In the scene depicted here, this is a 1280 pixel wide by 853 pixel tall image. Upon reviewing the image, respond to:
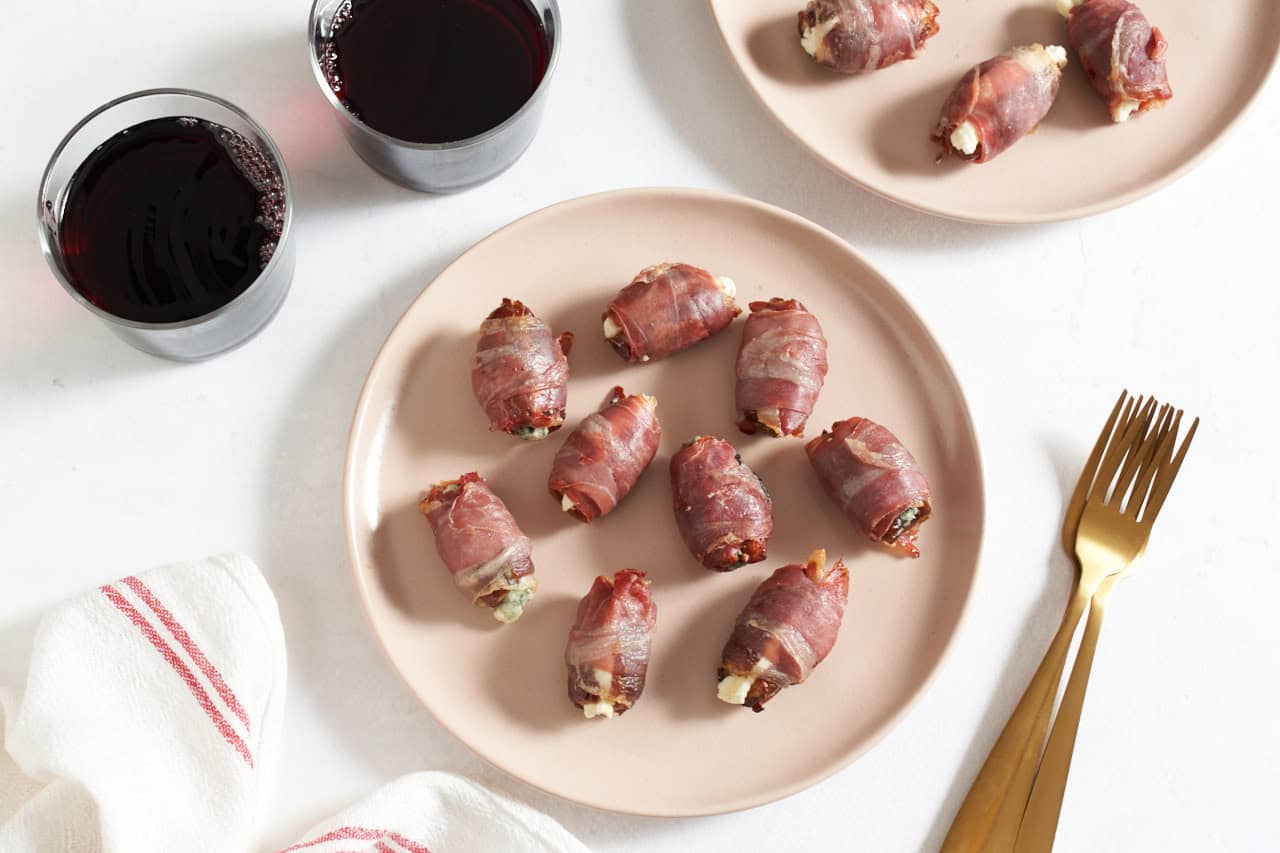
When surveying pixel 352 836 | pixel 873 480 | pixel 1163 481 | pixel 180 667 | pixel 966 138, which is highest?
pixel 966 138

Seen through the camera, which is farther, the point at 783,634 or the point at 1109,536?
the point at 1109,536

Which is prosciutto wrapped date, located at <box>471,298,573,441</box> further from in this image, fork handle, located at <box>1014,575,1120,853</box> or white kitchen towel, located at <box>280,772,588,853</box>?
fork handle, located at <box>1014,575,1120,853</box>

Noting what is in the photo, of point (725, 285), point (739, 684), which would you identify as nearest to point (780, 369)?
point (725, 285)

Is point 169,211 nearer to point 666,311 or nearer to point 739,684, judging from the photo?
point 666,311

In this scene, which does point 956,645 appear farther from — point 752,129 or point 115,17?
point 115,17

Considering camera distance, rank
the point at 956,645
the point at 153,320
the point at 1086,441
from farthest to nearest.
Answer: the point at 1086,441, the point at 956,645, the point at 153,320

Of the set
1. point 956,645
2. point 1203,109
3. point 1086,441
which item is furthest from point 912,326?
point 1203,109
